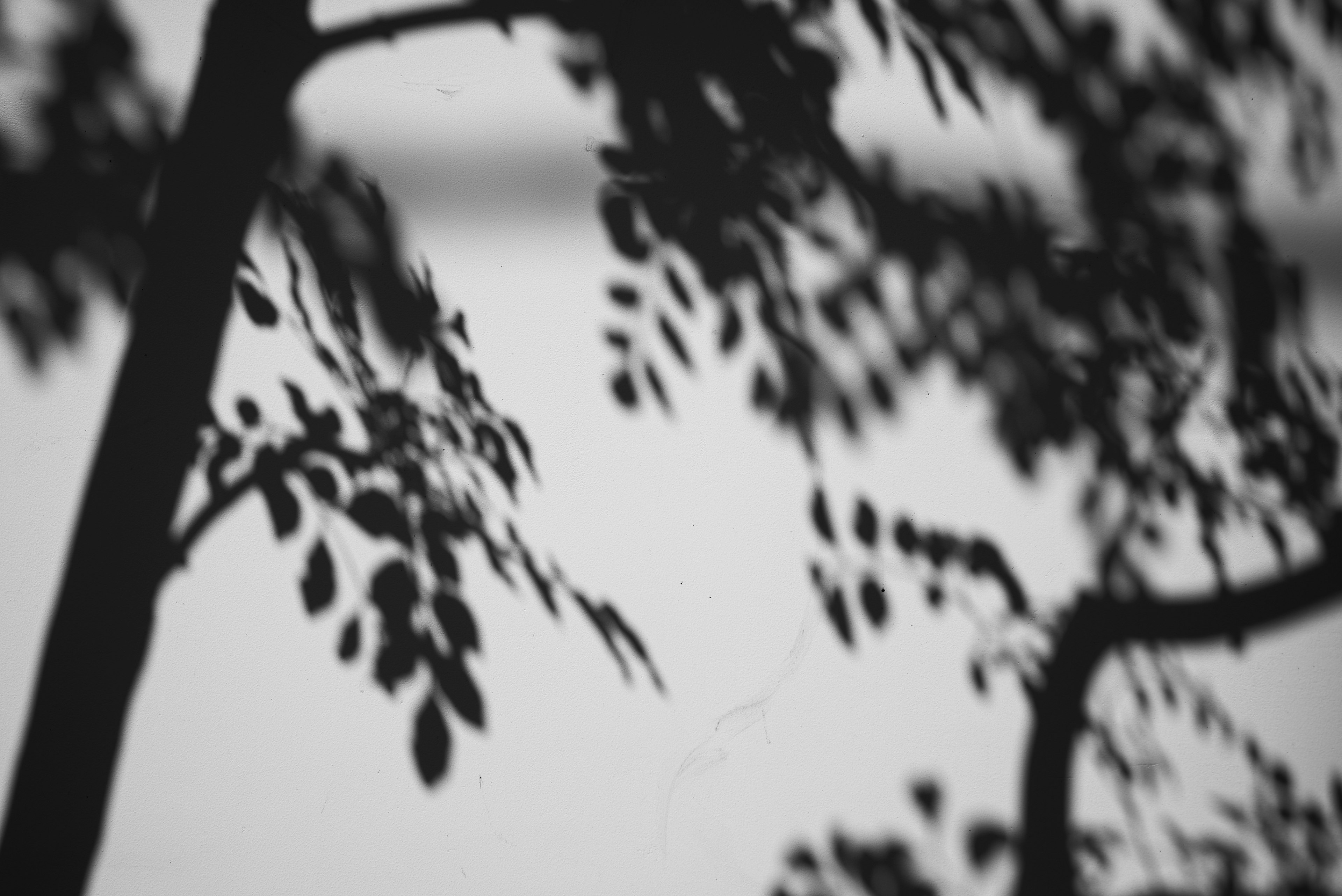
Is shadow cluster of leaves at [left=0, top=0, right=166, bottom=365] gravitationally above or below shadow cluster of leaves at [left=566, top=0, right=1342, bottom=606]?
above

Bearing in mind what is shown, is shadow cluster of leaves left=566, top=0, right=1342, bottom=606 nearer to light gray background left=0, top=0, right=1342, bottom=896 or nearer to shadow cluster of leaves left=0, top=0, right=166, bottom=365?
light gray background left=0, top=0, right=1342, bottom=896

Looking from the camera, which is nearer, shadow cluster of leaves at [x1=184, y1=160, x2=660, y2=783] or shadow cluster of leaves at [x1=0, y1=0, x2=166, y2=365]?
shadow cluster of leaves at [x1=0, y1=0, x2=166, y2=365]

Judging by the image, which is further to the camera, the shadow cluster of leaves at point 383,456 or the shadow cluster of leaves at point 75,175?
the shadow cluster of leaves at point 383,456

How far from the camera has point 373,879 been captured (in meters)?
2.38

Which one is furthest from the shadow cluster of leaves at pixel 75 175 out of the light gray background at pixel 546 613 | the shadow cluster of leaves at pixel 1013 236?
the shadow cluster of leaves at pixel 1013 236

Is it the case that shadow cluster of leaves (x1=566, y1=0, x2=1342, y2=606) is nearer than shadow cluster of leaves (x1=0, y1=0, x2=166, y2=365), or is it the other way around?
shadow cluster of leaves (x1=0, y1=0, x2=166, y2=365)

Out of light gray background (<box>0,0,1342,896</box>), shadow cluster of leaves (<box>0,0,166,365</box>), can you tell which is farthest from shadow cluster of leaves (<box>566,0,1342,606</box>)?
shadow cluster of leaves (<box>0,0,166,365</box>)

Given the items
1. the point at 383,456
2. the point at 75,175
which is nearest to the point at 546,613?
the point at 383,456

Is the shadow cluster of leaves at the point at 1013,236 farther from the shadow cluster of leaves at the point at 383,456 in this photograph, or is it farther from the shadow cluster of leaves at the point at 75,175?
the shadow cluster of leaves at the point at 75,175

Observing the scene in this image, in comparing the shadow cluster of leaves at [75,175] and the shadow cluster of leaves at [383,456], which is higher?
the shadow cluster of leaves at [75,175]

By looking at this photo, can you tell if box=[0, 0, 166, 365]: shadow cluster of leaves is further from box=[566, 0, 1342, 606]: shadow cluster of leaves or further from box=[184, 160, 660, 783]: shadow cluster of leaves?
box=[566, 0, 1342, 606]: shadow cluster of leaves

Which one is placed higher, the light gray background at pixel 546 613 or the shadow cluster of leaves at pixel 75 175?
the shadow cluster of leaves at pixel 75 175

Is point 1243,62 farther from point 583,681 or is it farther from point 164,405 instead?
point 164,405

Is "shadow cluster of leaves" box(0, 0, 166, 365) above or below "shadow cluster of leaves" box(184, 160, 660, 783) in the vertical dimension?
above
